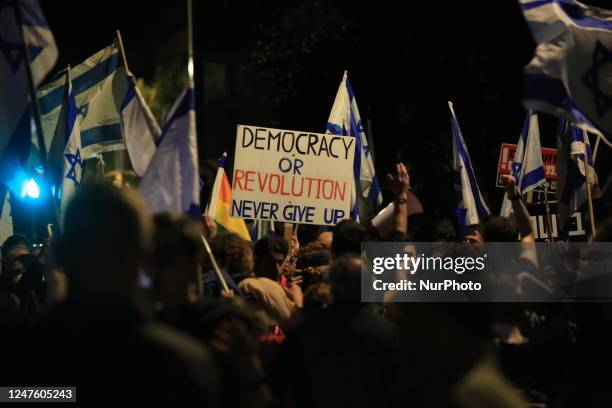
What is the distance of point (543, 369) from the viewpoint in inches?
210

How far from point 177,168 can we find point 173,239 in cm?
182

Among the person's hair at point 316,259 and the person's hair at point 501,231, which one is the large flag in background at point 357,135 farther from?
the person's hair at point 501,231

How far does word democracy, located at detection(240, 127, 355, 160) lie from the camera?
10.9 m

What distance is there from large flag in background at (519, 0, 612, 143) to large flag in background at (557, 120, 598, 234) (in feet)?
5.74

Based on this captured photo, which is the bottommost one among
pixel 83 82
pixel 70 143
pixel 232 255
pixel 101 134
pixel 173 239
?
pixel 173 239

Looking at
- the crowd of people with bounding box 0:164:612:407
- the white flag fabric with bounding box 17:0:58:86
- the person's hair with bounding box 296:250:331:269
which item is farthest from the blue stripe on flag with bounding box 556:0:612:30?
the white flag fabric with bounding box 17:0:58:86

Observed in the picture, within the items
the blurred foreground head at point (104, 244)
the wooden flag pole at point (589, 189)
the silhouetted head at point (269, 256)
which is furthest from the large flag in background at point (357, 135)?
the blurred foreground head at point (104, 244)

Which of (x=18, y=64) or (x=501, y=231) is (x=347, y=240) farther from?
(x=18, y=64)

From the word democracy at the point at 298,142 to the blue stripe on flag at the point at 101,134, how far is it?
1.18 m

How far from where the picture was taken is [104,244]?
3.13 meters

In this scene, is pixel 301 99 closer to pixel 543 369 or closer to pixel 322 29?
pixel 322 29

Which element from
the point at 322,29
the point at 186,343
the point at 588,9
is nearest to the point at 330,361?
the point at 186,343

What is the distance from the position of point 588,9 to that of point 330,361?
398cm

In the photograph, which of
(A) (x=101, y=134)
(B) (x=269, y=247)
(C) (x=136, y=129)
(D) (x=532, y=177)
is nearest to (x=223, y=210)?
(A) (x=101, y=134)
